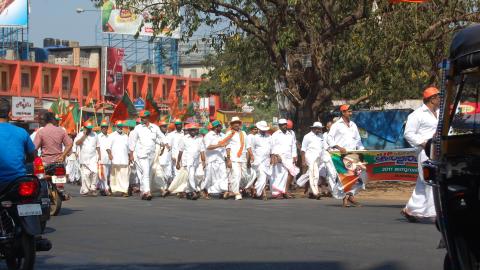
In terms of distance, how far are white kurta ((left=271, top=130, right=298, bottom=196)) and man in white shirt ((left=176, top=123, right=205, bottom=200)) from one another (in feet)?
5.50

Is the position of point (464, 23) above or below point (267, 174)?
above

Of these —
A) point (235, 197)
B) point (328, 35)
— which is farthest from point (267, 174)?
point (328, 35)

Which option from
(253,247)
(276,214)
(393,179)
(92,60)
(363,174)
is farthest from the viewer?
(92,60)

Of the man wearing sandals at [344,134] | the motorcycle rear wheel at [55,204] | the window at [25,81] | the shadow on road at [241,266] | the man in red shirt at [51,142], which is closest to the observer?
the shadow on road at [241,266]

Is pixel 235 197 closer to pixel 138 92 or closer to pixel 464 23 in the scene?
pixel 464 23

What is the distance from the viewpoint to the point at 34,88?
230ft

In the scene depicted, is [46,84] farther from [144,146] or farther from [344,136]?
[344,136]

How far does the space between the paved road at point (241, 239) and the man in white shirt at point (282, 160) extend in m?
4.19

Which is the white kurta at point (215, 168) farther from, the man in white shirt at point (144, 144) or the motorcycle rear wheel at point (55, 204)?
the motorcycle rear wheel at point (55, 204)

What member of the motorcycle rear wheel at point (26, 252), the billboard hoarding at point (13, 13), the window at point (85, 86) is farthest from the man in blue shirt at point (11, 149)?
the window at point (85, 86)

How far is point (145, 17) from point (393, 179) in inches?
324

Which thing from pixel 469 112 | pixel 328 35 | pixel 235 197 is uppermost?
pixel 328 35

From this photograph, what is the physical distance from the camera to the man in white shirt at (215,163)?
2184 centimetres

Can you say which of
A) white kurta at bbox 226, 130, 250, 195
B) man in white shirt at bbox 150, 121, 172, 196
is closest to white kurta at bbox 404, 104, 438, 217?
white kurta at bbox 226, 130, 250, 195
